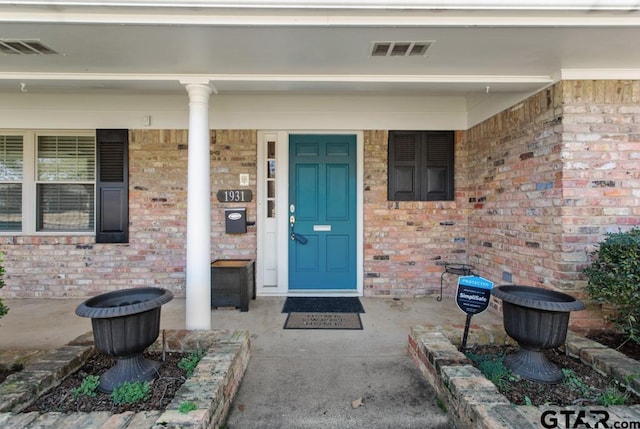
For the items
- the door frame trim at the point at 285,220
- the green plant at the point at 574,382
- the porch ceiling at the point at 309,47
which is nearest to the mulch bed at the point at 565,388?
the green plant at the point at 574,382

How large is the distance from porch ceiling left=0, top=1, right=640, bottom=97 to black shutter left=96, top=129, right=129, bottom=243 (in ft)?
3.42

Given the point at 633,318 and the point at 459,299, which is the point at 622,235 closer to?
the point at 633,318

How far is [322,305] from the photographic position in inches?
161

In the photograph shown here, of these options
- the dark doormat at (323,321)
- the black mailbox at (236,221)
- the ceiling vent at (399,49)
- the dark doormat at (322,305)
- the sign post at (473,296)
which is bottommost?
the dark doormat at (323,321)

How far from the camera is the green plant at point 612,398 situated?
187 centimetres

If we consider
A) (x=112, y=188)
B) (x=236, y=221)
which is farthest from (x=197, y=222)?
(x=112, y=188)

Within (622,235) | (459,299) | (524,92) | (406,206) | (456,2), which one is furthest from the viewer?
(406,206)

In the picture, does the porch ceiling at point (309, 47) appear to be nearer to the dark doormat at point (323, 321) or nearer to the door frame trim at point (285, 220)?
the door frame trim at point (285, 220)

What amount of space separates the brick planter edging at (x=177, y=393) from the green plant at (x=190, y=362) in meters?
0.06

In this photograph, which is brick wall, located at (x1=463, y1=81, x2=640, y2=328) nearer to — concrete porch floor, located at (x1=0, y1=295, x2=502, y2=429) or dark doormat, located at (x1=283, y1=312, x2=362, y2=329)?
concrete porch floor, located at (x1=0, y1=295, x2=502, y2=429)

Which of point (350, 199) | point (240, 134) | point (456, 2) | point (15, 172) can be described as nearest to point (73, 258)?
point (15, 172)

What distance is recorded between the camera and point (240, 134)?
443cm

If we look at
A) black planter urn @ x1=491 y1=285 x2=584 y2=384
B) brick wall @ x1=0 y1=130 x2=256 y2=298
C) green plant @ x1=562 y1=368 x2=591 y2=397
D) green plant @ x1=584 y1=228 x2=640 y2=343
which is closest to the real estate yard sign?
black planter urn @ x1=491 y1=285 x2=584 y2=384

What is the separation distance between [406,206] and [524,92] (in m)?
1.78
